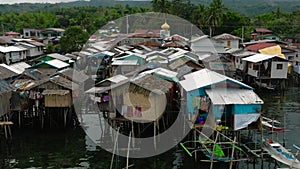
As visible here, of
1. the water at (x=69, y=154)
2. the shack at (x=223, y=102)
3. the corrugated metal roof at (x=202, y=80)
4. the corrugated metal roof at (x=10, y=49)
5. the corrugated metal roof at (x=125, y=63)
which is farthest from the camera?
the corrugated metal roof at (x=10, y=49)

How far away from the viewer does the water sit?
14.4 m

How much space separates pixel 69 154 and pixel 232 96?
7.87 meters

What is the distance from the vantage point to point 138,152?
1547cm

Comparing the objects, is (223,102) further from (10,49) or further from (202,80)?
(10,49)

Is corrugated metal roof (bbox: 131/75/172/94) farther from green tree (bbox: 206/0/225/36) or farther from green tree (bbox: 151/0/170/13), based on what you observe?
green tree (bbox: 151/0/170/13)

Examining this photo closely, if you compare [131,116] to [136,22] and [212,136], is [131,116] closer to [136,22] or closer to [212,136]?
[212,136]

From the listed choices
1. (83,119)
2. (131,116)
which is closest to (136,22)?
(83,119)

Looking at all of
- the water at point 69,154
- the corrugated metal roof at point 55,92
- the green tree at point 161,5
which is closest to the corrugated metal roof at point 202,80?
the water at point 69,154

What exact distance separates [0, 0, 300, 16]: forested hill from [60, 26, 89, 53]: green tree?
6785cm

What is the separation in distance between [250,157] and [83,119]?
10.2 meters

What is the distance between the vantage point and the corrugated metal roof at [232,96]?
13.7 m

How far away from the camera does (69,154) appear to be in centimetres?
1562

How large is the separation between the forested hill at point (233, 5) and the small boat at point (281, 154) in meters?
102

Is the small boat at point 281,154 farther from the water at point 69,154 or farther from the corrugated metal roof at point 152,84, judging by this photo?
the corrugated metal roof at point 152,84
